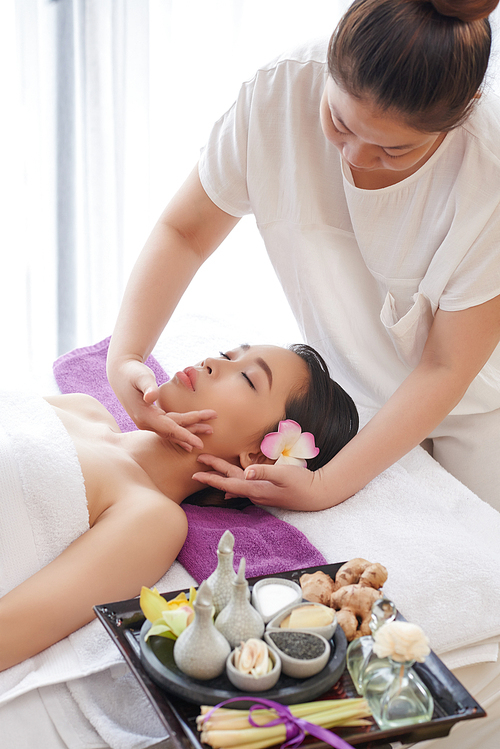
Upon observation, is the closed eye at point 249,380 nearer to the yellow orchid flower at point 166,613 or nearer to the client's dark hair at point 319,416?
the client's dark hair at point 319,416

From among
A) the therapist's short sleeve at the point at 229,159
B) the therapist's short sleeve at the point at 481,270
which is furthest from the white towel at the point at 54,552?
the therapist's short sleeve at the point at 481,270

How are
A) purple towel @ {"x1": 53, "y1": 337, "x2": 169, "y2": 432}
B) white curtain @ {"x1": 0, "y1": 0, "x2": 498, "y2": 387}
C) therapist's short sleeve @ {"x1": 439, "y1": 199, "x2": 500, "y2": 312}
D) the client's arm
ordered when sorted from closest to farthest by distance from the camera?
the client's arm < therapist's short sleeve @ {"x1": 439, "y1": 199, "x2": 500, "y2": 312} < purple towel @ {"x1": 53, "y1": 337, "x2": 169, "y2": 432} < white curtain @ {"x1": 0, "y1": 0, "x2": 498, "y2": 387}

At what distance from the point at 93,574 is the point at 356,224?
0.91 m

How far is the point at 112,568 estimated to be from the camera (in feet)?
3.76

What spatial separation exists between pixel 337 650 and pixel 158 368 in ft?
3.82

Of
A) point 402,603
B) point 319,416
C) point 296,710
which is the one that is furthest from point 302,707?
point 319,416

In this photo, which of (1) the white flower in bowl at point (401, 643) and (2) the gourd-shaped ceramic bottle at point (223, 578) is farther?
(2) the gourd-shaped ceramic bottle at point (223, 578)

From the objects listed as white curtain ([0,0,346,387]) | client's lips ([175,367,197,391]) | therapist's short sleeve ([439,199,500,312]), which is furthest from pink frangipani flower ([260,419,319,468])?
white curtain ([0,0,346,387])

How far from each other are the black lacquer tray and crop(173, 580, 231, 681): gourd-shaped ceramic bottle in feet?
0.15

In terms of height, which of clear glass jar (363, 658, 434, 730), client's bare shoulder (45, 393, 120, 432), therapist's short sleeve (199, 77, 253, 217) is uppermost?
therapist's short sleeve (199, 77, 253, 217)

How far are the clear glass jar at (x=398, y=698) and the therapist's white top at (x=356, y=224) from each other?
2.49 feet

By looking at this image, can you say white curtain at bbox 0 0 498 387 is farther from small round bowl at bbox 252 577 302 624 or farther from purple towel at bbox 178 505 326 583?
small round bowl at bbox 252 577 302 624

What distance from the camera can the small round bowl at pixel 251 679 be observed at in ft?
2.48

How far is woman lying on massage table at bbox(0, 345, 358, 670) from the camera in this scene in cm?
109
